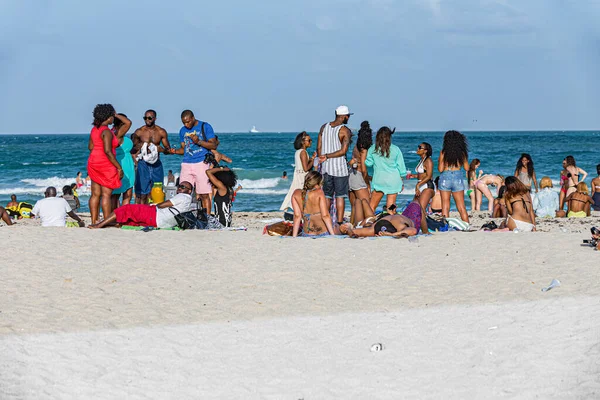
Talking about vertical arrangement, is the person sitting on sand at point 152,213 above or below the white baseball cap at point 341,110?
below

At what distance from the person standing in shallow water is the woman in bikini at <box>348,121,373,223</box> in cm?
105

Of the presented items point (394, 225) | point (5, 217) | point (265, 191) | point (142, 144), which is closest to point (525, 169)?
point (394, 225)

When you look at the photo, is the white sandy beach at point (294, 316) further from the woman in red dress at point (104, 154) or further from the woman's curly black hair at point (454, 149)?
the woman's curly black hair at point (454, 149)

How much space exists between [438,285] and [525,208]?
3291mm

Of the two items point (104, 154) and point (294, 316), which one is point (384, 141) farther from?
point (294, 316)

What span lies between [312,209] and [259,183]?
77.0 ft

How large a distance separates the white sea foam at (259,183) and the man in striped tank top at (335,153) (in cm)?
2127

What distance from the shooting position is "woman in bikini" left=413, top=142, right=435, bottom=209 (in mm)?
10758

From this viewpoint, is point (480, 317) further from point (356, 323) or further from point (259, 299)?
point (259, 299)

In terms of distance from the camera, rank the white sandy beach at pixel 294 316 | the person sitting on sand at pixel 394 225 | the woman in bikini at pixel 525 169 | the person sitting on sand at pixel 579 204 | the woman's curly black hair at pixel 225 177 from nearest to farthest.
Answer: the white sandy beach at pixel 294 316 < the person sitting on sand at pixel 394 225 < the woman's curly black hair at pixel 225 177 < the person sitting on sand at pixel 579 204 < the woman in bikini at pixel 525 169

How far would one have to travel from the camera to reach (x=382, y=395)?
516cm

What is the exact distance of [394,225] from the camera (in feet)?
32.9

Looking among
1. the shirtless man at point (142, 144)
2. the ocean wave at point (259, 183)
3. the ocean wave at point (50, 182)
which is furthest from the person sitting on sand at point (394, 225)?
the ocean wave at point (50, 182)

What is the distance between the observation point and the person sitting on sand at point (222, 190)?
36.0 ft
